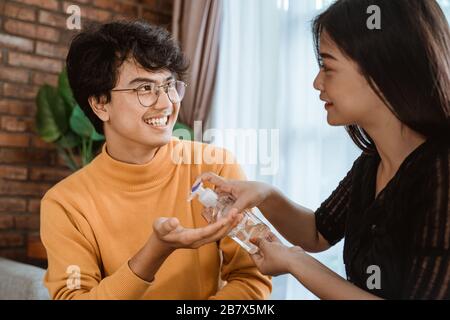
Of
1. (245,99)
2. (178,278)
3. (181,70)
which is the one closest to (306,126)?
(245,99)

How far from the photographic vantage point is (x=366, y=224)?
84cm

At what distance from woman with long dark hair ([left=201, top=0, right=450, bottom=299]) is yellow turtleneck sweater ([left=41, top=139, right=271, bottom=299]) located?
0.17 m

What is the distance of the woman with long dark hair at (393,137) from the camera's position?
2.37ft

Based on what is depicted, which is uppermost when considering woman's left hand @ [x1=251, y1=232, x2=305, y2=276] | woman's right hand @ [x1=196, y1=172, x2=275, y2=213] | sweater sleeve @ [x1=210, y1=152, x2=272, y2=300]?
woman's right hand @ [x1=196, y1=172, x2=275, y2=213]

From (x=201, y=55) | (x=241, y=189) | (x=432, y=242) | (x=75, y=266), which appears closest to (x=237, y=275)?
(x=241, y=189)

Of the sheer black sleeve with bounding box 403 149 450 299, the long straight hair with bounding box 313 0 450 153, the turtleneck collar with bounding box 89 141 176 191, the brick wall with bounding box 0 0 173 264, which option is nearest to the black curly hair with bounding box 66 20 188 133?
the turtleneck collar with bounding box 89 141 176 191

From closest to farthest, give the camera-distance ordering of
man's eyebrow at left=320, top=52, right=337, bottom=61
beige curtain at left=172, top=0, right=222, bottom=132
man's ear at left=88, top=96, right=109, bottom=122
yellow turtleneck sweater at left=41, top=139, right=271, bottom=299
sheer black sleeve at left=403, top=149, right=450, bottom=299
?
1. sheer black sleeve at left=403, top=149, right=450, bottom=299
2. man's eyebrow at left=320, top=52, right=337, bottom=61
3. yellow turtleneck sweater at left=41, top=139, right=271, bottom=299
4. man's ear at left=88, top=96, right=109, bottom=122
5. beige curtain at left=172, top=0, right=222, bottom=132

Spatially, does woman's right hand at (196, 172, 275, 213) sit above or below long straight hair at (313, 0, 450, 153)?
below

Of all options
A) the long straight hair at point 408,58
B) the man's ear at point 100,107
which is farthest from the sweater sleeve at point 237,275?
the long straight hair at point 408,58

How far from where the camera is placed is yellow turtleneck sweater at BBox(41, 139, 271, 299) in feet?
3.11

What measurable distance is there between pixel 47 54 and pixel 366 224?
1980mm

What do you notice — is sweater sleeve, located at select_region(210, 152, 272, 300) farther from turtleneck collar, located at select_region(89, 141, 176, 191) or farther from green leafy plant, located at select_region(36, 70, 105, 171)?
green leafy plant, located at select_region(36, 70, 105, 171)

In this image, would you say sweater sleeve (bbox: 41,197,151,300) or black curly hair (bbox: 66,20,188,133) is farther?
black curly hair (bbox: 66,20,188,133)

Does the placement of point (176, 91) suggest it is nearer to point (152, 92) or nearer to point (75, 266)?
point (152, 92)
